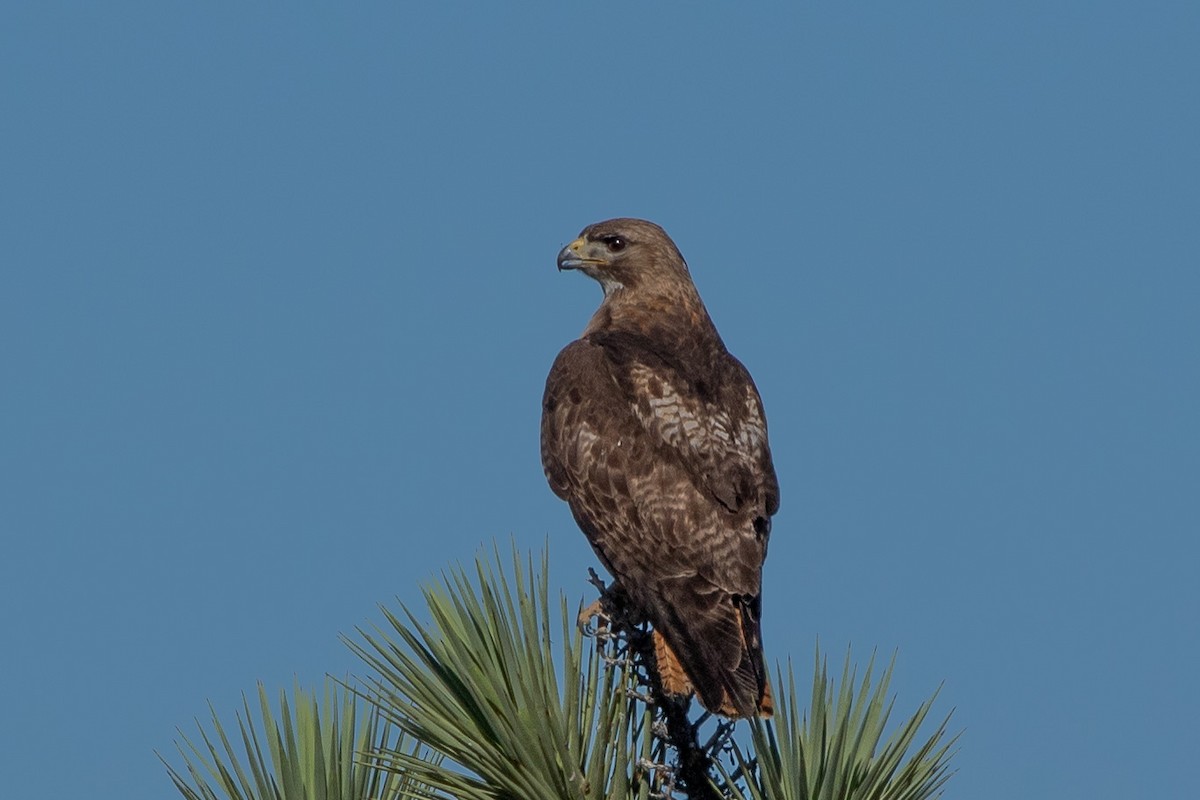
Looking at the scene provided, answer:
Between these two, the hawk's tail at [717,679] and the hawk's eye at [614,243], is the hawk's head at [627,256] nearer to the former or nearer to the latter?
the hawk's eye at [614,243]

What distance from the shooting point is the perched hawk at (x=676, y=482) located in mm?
5023

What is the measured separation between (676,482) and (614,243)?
8.03 feet

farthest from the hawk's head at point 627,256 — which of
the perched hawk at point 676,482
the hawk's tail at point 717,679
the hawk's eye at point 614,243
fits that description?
the hawk's tail at point 717,679

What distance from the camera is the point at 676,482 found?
5973 mm

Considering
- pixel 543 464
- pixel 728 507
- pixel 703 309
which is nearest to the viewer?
pixel 728 507

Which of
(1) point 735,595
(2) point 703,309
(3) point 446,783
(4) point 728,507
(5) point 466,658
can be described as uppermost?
(2) point 703,309

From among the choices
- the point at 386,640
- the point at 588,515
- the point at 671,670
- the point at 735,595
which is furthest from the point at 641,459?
the point at 386,640

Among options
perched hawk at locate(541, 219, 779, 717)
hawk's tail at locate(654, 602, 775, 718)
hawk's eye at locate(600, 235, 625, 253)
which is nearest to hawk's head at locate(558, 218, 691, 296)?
hawk's eye at locate(600, 235, 625, 253)

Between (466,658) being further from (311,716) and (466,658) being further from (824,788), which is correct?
(824,788)

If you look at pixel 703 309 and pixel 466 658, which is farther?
pixel 703 309

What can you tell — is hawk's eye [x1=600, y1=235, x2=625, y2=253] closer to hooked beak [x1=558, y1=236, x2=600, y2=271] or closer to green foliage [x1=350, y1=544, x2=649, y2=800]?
hooked beak [x1=558, y1=236, x2=600, y2=271]

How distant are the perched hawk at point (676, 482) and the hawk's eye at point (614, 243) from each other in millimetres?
596

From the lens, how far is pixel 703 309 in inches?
309

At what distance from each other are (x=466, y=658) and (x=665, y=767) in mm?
649
